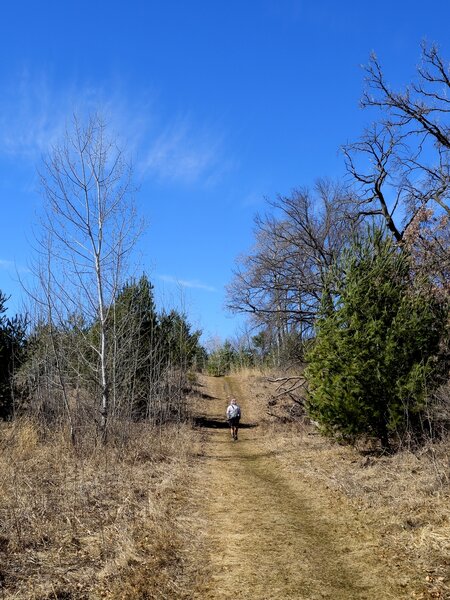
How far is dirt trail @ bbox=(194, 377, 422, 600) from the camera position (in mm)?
4797

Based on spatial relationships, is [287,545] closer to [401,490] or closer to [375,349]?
[401,490]

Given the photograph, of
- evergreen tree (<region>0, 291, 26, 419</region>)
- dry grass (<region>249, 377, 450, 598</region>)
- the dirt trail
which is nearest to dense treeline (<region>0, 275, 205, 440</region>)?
evergreen tree (<region>0, 291, 26, 419</region>)

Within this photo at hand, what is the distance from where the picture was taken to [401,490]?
796 centimetres

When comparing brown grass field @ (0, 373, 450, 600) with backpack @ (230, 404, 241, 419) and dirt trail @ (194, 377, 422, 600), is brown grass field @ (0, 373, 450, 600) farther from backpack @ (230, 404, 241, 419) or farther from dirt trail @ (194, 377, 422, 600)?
backpack @ (230, 404, 241, 419)

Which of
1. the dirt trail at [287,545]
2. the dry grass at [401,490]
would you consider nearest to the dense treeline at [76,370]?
the dirt trail at [287,545]

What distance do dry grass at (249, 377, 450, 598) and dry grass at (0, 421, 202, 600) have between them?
8.05ft

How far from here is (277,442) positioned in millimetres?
16734

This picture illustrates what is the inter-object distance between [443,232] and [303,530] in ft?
30.7

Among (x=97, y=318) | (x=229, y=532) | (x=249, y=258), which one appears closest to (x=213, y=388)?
(x=249, y=258)

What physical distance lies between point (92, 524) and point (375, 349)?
6.93m

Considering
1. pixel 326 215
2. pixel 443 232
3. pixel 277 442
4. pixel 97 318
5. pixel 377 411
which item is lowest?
pixel 277 442

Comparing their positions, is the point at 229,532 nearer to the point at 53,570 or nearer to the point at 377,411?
the point at 53,570

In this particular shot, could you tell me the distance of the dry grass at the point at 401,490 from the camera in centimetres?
531

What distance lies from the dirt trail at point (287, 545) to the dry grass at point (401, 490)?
0.80 feet
